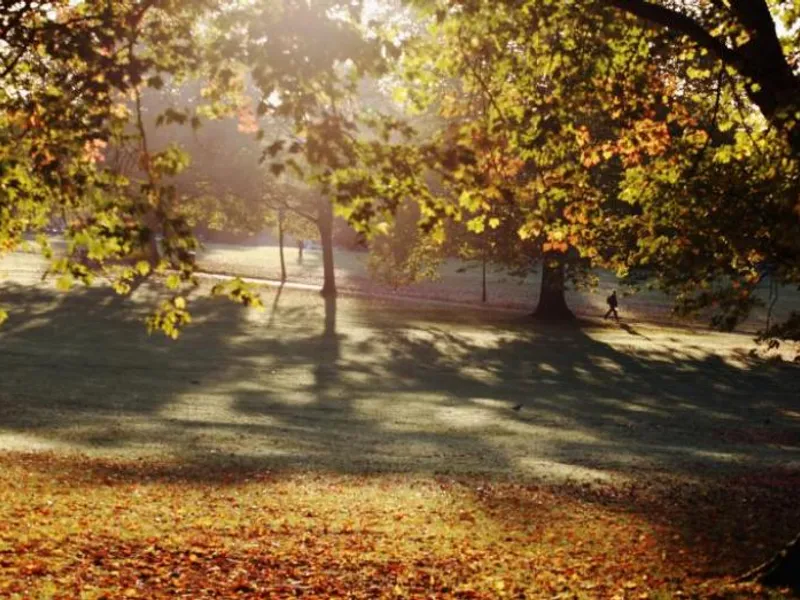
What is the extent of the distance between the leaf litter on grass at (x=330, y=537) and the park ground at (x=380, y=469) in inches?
1.9

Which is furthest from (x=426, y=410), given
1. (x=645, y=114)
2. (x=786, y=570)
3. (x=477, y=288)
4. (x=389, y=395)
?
(x=477, y=288)

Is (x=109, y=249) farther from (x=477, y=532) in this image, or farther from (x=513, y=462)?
(x=513, y=462)

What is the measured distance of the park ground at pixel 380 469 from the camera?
10805 mm

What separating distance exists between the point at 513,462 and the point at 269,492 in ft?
18.7

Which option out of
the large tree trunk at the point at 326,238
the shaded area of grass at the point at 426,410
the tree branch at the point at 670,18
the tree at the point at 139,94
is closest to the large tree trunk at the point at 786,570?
the shaded area of grass at the point at 426,410

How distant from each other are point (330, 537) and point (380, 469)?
5012mm

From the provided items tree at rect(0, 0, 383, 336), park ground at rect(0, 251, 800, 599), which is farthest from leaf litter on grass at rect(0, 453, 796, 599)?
tree at rect(0, 0, 383, 336)

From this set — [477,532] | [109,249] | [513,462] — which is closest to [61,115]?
[109,249]

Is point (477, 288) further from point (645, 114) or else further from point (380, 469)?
point (645, 114)

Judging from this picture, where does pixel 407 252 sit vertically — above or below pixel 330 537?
above

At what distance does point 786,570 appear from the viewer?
9922mm

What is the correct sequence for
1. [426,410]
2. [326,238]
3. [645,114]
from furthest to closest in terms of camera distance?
[326,238]
[426,410]
[645,114]

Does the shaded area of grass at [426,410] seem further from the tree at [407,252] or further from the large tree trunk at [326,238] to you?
the large tree trunk at [326,238]

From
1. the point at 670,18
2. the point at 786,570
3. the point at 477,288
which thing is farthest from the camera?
the point at 477,288
